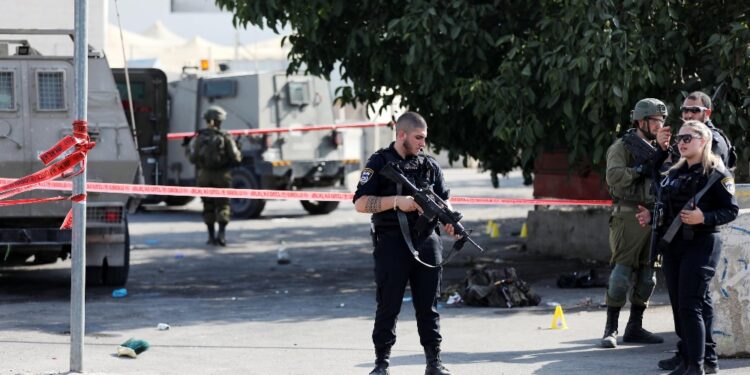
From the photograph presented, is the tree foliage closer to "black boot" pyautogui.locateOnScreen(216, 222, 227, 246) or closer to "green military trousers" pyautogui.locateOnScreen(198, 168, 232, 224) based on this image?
"green military trousers" pyautogui.locateOnScreen(198, 168, 232, 224)

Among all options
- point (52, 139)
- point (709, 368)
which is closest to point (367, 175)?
point (709, 368)

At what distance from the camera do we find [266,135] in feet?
70.5

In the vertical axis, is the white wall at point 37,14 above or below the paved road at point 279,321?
above

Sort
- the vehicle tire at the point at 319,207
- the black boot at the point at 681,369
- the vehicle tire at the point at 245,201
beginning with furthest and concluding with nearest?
the vehicle tire at the point at 319,207 < the vehicle tire at the point at 245,201 < the black boot at the point at 681,369

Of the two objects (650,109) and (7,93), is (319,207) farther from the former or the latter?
(650,109)

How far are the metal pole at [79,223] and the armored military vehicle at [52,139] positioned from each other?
401 cm

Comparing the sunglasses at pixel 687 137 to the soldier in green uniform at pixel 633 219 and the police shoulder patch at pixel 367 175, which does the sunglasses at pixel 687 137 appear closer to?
the soldier in green uniform at pixel 633 219

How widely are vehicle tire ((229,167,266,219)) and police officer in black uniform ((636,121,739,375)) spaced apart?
14.5m

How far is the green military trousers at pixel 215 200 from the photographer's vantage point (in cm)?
1702

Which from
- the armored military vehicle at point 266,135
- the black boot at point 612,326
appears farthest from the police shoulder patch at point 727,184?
the armored military vehicle at point 266,135

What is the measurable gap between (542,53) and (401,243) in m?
4.22

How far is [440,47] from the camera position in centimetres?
1152

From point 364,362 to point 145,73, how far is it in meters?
11.0

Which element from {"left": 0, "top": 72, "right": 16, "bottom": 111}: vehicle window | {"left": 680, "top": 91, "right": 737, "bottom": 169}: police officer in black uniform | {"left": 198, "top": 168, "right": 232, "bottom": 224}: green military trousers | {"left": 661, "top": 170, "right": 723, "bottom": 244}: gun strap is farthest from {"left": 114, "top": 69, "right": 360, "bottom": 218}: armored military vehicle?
{"left": 661, "top": 170, "right": 723, "bottom": 244}: gun strap
